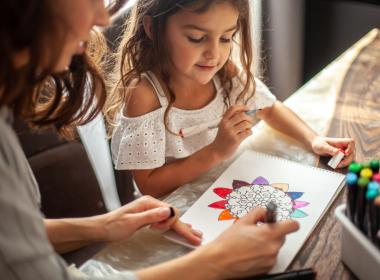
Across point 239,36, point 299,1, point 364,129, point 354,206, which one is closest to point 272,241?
point 354,206

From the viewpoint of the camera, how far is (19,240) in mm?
560

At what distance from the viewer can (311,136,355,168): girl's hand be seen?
3.01 ft

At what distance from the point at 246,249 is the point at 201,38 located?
0.48 metres

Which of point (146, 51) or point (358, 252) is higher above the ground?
point (146, 51)

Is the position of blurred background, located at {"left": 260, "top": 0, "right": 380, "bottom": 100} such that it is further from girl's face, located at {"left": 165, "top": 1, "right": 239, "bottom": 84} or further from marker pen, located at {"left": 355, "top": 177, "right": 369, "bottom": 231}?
marker pen, located at {"left": 355, "top": 177, "right": 369, "bottom": 231}

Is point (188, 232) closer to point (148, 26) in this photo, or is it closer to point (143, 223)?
point (143, 223)

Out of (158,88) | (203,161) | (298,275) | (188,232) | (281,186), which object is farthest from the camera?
(158,88)

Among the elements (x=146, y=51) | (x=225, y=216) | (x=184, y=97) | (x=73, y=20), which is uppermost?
(x=73, y=20)

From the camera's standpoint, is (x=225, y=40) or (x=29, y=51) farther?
(x=225, y=40)

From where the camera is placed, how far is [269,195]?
2.75 ft

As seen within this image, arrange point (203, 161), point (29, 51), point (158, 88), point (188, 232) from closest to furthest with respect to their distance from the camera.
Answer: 1. point (29, 51)
2. point (188, 232)
3. point (203, 161)
4. point (158, 88)

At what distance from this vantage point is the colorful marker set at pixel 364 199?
0.59 m

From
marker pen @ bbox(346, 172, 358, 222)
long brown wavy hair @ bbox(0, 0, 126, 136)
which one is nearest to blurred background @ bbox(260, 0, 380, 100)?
long brown wavy hair @ bbox(0, 0, 126, 136)

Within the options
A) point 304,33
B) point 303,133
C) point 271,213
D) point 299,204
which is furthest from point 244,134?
point 304,33
